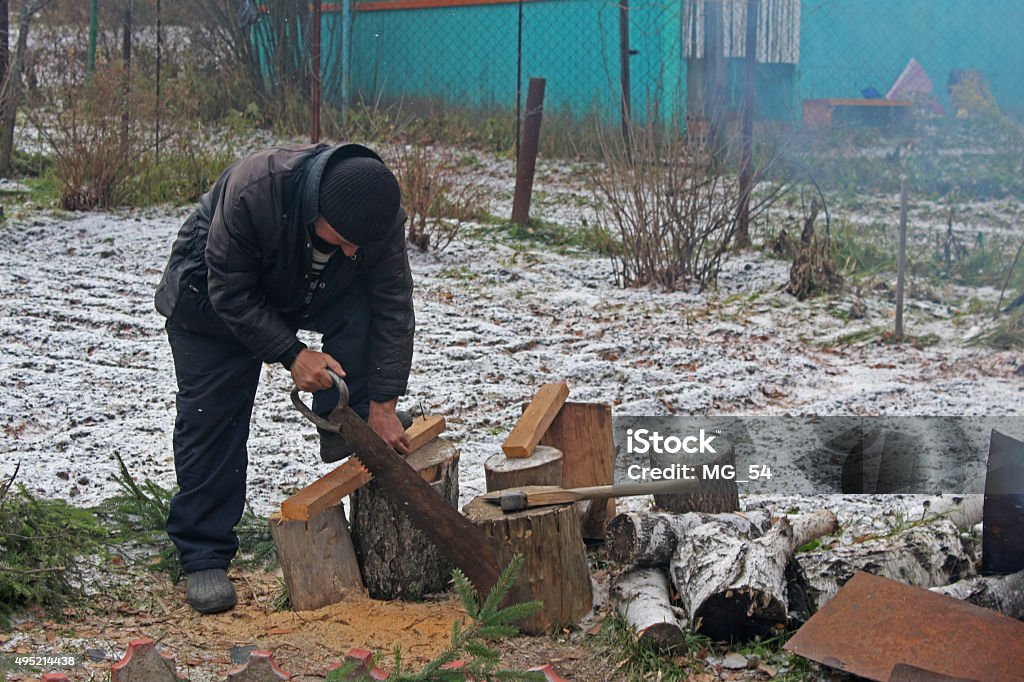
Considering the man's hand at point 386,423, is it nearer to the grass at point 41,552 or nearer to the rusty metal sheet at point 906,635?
the grass at point 41,552

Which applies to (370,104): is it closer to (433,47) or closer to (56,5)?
(433,47)

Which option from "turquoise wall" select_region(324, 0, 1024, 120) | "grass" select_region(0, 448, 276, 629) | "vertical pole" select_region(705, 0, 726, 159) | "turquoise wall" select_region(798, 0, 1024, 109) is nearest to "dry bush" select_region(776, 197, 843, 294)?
"vertical pole" select_region(705, 0, 726, 159)

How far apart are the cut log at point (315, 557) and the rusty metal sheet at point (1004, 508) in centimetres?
190

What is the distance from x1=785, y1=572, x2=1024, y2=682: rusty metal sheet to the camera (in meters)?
2.79

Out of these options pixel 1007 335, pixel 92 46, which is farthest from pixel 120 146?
pixel 1007 335

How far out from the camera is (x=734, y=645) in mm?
3133

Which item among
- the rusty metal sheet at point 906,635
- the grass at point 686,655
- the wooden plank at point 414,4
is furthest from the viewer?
the wooden plank at point 414,4

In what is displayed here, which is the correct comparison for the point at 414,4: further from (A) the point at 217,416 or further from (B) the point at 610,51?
(A) the point at 217,416

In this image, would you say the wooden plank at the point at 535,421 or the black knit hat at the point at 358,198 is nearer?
the black knit hat at the point at 358,198

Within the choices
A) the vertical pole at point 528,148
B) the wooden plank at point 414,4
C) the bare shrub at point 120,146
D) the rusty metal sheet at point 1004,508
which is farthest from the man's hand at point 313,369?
the wooden plank at point 414,4

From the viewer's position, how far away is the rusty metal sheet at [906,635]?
9.14ft

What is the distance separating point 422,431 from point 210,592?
2.66ft

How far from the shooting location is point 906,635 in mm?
2900

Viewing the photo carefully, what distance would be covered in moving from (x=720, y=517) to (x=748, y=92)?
16.3 ft
